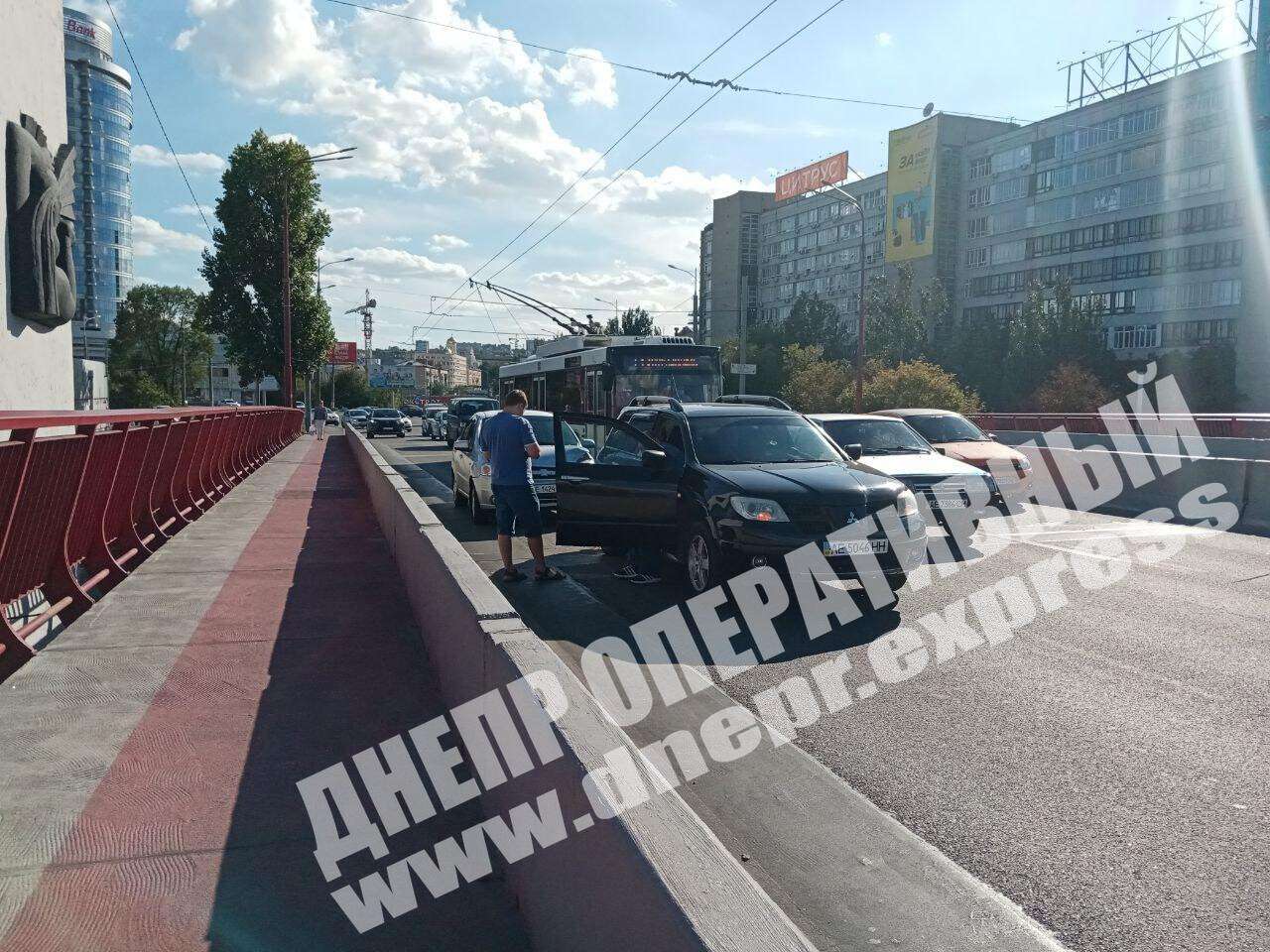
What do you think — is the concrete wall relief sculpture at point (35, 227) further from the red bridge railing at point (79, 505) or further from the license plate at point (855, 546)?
the license plate at point (855, 546)

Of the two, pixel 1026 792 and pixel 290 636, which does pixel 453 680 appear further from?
pixel 1026 792

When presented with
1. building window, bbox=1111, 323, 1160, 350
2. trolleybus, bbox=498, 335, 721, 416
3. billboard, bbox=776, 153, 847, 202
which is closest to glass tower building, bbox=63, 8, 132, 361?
billboard, bbox=776, 153, 847, 202

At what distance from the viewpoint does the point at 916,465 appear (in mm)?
12453

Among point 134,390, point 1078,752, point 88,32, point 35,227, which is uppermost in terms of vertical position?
point 88,32

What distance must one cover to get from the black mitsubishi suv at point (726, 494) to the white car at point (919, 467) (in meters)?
2.25

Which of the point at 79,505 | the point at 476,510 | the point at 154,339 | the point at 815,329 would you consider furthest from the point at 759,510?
the point at 154,339

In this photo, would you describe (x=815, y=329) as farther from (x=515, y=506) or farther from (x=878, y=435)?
(x=515, y=506)

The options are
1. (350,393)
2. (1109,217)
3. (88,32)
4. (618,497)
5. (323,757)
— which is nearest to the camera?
(323,757)

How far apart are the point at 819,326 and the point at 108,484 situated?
7288 centimetres

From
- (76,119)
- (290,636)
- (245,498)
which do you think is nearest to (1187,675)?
(290,636)

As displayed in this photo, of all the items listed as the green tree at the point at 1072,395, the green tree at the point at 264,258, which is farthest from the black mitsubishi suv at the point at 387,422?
the green tree at the point at 1072,395

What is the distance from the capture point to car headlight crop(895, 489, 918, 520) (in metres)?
8.30

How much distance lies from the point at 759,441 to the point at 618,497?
1.38 meters

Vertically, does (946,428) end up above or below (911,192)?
below
